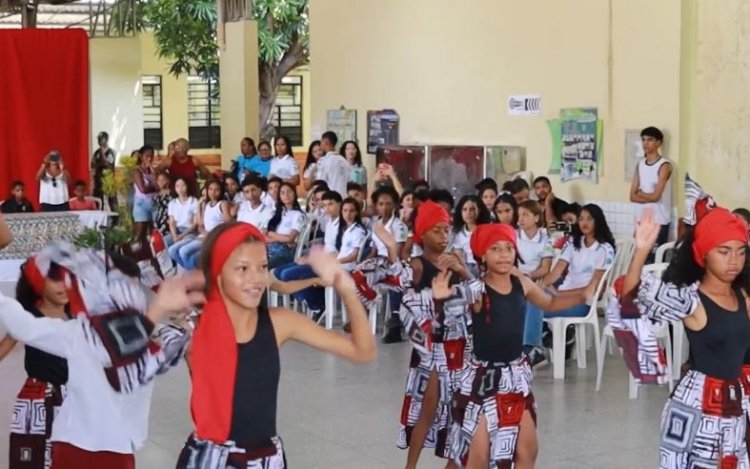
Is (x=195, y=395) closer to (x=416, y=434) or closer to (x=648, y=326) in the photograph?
(x=648, y=326)

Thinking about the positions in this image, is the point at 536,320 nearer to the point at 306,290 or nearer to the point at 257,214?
the point at 306,290

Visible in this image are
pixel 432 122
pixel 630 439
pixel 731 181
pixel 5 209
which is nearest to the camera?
pixel 630 439

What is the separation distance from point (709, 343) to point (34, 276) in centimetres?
241

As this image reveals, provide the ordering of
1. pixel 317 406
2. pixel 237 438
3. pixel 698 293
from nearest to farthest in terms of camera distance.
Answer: pixel 237 438
pixel 698 293
pixel 317 406

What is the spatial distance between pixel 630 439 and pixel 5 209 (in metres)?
9.68

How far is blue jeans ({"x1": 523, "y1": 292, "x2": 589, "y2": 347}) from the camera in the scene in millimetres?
8195

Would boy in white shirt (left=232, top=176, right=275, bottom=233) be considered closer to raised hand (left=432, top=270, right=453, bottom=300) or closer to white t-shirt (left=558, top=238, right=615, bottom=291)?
white t-shirt (left=558, top=238, right=615, bottom=291)

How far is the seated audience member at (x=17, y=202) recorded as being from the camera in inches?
571

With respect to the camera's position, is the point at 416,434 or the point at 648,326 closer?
the point at 648,326

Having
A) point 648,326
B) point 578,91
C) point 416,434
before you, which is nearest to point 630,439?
point 416,434

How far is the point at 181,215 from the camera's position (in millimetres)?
13242

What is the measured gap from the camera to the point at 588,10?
11.2 metres

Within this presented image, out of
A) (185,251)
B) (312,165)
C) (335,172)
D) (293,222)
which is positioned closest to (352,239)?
(293,222)

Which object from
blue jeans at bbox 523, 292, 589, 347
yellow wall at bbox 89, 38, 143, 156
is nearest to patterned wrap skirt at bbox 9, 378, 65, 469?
blue jeans at bbox 523, 292, 589, 347
